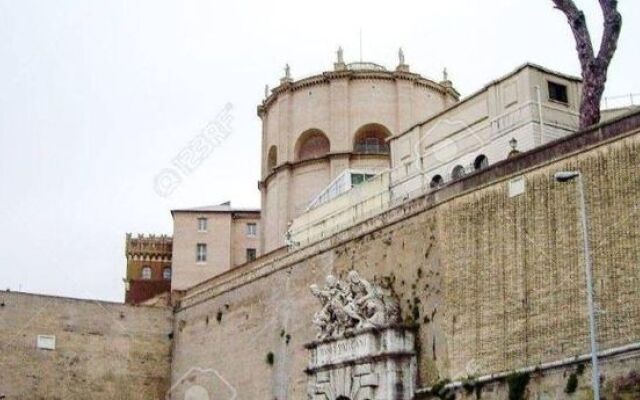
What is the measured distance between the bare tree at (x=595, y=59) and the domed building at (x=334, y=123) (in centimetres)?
1983

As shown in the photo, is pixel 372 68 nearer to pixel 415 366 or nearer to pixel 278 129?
pixel 278 129

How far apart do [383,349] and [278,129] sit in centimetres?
2268

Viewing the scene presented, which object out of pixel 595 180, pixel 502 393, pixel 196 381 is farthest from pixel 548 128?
pixel 196 381

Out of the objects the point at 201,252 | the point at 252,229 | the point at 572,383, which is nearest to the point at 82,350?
the point at 201,252

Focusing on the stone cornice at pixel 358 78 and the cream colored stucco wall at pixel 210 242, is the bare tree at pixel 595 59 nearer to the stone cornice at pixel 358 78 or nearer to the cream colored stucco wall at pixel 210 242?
the stone cornice at pixel 358 78

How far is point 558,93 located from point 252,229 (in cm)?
3487

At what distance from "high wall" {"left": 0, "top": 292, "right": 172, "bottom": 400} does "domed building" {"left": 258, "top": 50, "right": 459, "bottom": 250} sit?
8249 millimetres

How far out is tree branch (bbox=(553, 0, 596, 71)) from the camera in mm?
25044

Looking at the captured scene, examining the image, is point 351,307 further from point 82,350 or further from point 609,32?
point 82,350

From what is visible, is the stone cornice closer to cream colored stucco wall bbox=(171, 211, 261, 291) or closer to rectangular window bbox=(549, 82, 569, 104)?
cream colored stucco wall bbox=(171, 211, 261, 291)

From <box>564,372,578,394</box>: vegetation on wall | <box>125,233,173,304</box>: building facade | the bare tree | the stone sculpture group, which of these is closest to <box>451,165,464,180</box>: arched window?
the stone sculpture group

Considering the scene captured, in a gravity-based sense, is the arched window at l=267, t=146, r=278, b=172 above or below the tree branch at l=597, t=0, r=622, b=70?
above

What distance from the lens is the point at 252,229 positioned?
60375mm

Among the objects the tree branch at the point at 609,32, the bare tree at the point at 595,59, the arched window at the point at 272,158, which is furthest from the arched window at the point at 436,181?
the arched window at the point at 272,158
